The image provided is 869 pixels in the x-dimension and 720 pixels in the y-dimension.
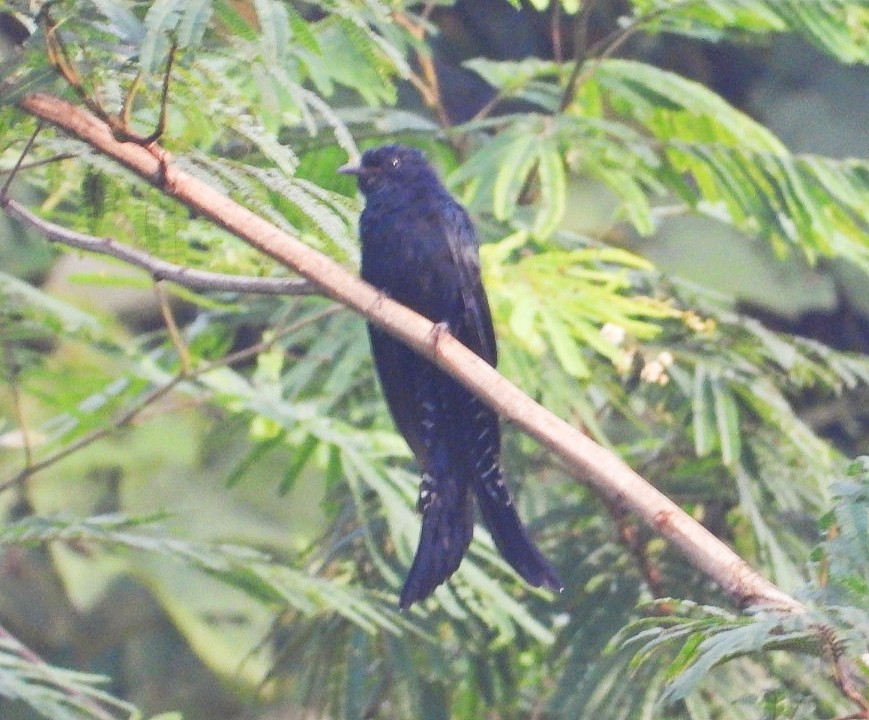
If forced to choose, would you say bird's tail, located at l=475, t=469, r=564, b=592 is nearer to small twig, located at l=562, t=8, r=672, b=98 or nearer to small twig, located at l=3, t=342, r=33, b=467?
small twig, located at l=3, t=342, r=33, b=467

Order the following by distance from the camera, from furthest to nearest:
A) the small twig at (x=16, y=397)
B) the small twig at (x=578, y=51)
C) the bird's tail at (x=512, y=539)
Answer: the small twig at (x=578, y=51)
the small twig at (x=16, y=397)
the bird's tail at (x=512, y=539)

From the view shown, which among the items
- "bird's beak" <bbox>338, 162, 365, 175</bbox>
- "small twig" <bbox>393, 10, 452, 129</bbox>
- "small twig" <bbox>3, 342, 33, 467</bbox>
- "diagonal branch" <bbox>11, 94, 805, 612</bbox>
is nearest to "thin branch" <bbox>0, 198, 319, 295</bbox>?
"diagonal branch" <bbox>11, 94, 805, 612</bbox>

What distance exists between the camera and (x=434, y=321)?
2.73 m

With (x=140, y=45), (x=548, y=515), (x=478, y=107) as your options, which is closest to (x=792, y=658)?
(x=548, y=515)

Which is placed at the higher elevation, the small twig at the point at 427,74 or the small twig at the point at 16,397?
the small twig at the point at 427,74

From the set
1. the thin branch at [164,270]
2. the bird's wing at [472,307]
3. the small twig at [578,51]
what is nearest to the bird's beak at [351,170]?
the bird's wing at [472,307]

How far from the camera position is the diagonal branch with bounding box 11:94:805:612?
5.17ft

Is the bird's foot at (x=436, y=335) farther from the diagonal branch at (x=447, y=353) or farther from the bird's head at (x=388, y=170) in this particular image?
the bird's head at (x=388, y=170)

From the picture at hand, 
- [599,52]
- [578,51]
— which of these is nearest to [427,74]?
[599,52]

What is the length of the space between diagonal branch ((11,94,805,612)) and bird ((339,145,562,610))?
20.8 inches

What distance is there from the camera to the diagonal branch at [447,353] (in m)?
1.58

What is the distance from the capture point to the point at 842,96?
615cm

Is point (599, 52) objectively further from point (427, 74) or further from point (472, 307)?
point (472, 307)

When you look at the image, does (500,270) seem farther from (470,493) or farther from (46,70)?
(46,70)
